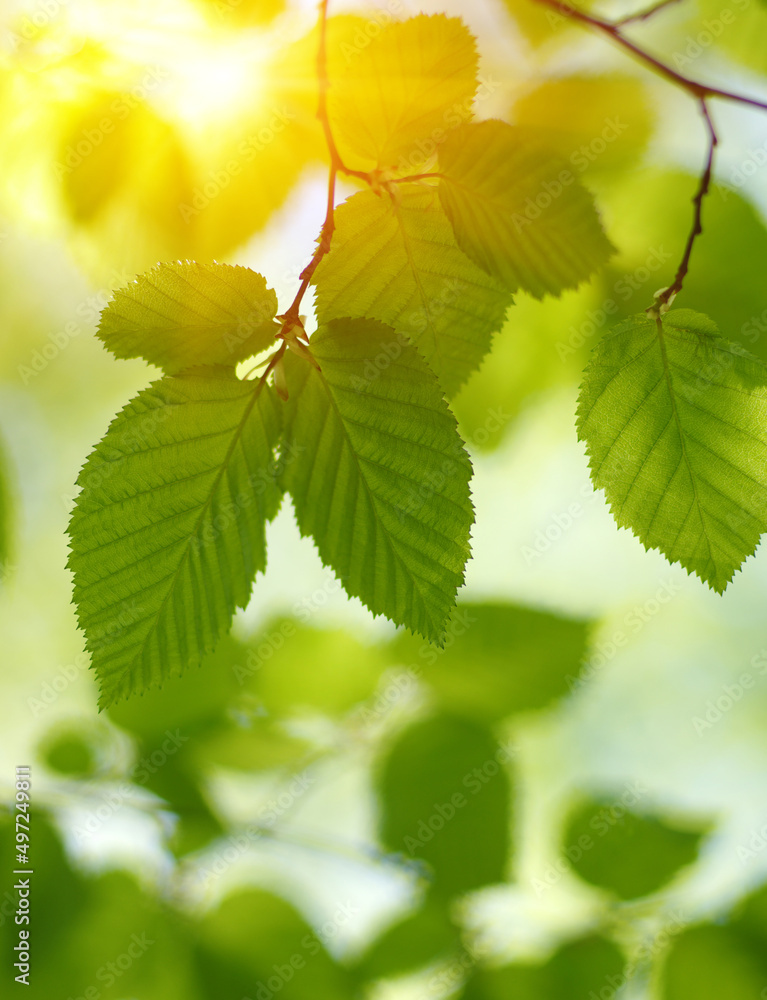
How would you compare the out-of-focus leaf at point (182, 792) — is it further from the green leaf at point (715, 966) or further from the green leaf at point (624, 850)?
the green leaf at point (715, 966)

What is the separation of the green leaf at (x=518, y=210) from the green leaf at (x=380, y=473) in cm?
8

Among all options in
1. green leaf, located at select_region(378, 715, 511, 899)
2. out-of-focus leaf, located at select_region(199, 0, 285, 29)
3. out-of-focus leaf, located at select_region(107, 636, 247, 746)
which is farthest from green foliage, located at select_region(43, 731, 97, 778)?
out-of-focus leaf, located at select_region(199, 0, 285, 29)

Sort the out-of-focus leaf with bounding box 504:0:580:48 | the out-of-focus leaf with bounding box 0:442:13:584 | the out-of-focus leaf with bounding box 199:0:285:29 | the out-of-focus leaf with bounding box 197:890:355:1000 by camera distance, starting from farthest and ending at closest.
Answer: the out-of-focus leaf with bounding box 0:442:13:584, the out-of-focus leaf with bounding box 197:890:355:1000, the out-of-focus leaf with bounding box 504:0:580:48, the out-of-focus leaf with bounding box 199:0:285:29

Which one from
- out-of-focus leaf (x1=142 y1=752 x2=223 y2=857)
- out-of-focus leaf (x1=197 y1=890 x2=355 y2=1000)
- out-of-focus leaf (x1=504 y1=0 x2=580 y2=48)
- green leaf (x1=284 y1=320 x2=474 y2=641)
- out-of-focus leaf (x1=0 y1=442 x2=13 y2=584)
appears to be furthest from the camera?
out-of-focus leaf (x1=0 y1=442 x2=13 y2=584)

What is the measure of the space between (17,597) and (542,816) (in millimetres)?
984

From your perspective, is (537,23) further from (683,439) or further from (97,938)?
(97,938)

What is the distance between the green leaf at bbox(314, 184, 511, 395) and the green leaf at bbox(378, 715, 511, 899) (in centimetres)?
60

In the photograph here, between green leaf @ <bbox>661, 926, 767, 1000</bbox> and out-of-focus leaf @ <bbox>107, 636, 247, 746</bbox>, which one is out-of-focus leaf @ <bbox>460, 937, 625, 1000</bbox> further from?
out-of-focus leaf @ <bbox>107, 636, 247, 746</bbox>

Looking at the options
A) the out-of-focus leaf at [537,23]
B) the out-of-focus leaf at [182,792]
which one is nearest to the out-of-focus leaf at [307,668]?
the out-of-focus leaf at [182,792]

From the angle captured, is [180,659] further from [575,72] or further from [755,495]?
[575,72]

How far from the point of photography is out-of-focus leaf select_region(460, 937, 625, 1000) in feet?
2.78

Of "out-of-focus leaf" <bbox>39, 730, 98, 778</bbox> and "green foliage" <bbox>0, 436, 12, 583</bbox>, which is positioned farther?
"green foliage" <bbox>0, 436, 12, 583</bbox>

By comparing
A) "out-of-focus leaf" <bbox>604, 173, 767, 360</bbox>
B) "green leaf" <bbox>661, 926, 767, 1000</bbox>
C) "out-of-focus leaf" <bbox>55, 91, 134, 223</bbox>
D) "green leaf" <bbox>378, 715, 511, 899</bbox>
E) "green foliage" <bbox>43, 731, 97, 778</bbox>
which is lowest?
"green foliage" <bbox>43, 731, 97, 778</bbox>

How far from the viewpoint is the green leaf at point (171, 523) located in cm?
35
